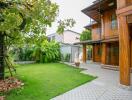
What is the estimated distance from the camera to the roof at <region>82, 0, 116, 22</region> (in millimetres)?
17609

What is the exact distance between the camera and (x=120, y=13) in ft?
32.2

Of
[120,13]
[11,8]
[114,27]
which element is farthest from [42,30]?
[114,27]

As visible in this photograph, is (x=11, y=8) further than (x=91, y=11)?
No

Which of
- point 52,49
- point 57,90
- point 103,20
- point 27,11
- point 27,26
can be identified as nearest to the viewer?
point 57,90

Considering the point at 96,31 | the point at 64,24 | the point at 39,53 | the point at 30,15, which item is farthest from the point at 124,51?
the point at 39,53

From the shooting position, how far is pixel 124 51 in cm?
966

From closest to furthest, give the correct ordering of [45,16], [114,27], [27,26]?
1. [45,16]
2. [27,26]
3. [114,27]

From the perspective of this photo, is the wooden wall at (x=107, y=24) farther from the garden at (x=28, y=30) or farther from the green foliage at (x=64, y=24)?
the garden at (x=28, y=30)

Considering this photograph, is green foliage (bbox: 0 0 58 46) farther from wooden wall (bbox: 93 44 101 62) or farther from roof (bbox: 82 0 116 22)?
wooden wall (bbox: 93 44 101 62)

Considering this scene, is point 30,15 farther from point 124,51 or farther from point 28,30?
point 124,51

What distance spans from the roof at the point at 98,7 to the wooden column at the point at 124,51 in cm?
816

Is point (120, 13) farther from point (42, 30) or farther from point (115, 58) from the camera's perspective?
point (115, 58)

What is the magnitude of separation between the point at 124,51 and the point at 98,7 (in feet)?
33.9

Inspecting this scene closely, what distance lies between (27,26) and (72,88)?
4.72 metres
